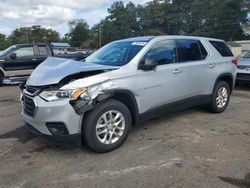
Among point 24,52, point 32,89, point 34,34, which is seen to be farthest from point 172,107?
point 34,34

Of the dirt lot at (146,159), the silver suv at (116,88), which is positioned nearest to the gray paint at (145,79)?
the silver suv at (116,88)

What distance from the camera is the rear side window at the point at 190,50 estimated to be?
213 inches

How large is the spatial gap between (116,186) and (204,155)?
149 centimetres

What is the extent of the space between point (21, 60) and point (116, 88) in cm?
920

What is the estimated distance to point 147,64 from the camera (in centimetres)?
455

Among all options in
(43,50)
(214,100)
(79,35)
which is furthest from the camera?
(79,35)

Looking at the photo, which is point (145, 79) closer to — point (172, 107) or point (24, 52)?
point (172, 107)

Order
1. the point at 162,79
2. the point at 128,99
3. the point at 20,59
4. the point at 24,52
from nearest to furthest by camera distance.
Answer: the point at 128,99, the point at 162,79, the point at 20,59, the point at 24,52

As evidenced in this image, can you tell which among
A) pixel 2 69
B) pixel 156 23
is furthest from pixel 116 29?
pixel 2 69

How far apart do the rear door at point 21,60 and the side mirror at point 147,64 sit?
8.92 metres

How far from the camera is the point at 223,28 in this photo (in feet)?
178

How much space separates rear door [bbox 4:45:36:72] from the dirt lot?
695 centimetres

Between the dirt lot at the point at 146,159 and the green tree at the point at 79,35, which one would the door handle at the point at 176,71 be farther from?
the green tree at the point at 79,35

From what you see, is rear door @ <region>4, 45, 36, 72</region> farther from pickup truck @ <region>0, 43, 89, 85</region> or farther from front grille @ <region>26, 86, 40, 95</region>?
front grille @ <region>26, 86, 40, 95</region>
